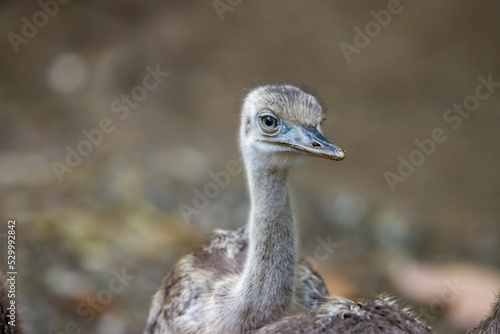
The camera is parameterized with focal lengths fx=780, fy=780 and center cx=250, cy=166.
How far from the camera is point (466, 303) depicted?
6.41 m

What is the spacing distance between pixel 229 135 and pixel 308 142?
4701mm

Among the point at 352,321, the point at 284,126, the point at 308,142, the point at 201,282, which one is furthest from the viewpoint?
the point at 201,282

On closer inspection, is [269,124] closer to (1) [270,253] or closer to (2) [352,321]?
(1) [270,253]

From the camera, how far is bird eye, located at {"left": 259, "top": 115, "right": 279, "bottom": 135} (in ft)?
12.4

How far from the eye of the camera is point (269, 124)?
3.80 meters

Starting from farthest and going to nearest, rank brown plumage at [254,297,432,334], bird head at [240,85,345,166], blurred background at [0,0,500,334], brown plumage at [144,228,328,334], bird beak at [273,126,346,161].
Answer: blurred background at [0,0,500,334]
brown plumage at [144,228,328,334]
bird head at [240,85,345,166]
bird beak at [273,126,346,161]
brown plumage at [254,297,432,334]

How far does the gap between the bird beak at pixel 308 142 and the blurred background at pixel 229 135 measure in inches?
123

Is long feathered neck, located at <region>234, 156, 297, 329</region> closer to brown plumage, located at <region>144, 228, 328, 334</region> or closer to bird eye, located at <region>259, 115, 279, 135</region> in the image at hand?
bird eye, located at <region>259, 115, 279, 135</region>

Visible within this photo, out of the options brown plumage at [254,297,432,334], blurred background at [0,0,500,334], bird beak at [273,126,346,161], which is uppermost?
blurred background at [0,0,500,334]

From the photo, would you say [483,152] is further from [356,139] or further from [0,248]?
[0,248]

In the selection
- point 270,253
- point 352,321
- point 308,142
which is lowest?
point 352,321

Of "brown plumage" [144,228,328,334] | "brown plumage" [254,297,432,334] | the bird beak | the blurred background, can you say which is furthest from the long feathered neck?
the blurred background

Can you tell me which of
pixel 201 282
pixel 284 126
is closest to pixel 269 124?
pixel 284 126

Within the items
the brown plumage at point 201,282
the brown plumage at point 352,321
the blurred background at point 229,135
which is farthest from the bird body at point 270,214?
the blurred background at point 229,135
